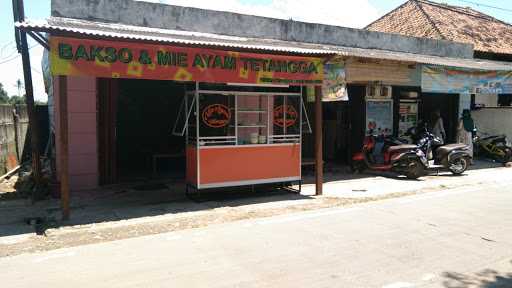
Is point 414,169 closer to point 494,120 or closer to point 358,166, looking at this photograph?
point 358,166

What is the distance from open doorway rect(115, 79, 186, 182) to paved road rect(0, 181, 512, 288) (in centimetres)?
601

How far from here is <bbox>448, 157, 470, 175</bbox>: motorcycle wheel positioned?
12.1 meters

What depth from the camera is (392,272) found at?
4660mm

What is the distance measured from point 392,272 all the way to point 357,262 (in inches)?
17.5

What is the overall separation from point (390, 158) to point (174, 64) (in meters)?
6.80

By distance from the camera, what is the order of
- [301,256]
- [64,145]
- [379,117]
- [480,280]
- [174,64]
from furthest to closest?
[379,117], [174,64], [64,145], [301,256], [480,280]

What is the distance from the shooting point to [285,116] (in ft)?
30.3

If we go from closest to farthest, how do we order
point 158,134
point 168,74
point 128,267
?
point 128,267
point 168,74
point 158,134

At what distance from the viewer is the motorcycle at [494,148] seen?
566 inches

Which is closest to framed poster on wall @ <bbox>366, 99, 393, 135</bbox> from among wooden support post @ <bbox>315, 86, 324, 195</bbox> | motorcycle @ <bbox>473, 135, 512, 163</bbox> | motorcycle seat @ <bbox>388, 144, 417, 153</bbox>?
motorcycle seat @ <bbox>388, 144, 417, 153</bbox>

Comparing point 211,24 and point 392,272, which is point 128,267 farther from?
point 211,24

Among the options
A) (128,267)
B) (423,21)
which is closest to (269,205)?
(128,267)

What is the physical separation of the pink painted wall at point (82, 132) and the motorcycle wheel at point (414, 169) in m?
7.70

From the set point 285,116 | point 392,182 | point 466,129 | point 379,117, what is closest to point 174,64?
point 285,116
